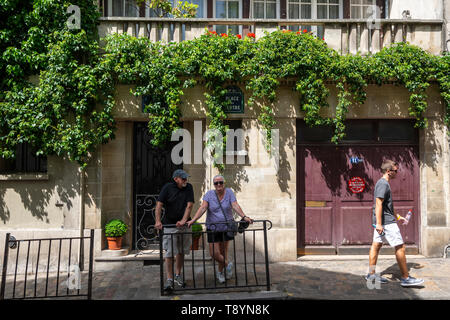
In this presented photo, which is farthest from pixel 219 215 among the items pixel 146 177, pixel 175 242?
pixel 146 177

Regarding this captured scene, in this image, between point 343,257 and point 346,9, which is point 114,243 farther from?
point 346,9

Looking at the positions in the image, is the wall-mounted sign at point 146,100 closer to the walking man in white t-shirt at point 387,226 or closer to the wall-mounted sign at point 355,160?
Answer: the wall-mounted sign at point 355,160

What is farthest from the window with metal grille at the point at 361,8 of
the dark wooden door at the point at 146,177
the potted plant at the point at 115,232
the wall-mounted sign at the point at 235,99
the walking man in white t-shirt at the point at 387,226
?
the potted plant at the point at 115,232

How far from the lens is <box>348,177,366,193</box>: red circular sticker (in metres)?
7.57

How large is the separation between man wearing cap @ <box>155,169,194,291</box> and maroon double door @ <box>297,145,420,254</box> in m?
3.07

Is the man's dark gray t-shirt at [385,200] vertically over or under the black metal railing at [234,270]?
over

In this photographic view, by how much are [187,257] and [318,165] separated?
3428 millimetres

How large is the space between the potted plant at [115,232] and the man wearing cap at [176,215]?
2.10m

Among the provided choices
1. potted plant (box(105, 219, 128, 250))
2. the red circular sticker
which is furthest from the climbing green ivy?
potted plant (box(105, 219, 128, 250))

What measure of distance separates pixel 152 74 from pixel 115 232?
3.32 meters

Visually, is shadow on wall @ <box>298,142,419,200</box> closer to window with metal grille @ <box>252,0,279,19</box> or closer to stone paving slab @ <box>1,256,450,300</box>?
stone paving slab @ <box>1,256,450,300</box>

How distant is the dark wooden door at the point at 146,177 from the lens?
7801 millimetres

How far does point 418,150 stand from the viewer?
25.1 feet

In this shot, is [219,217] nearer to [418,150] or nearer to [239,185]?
[239,185]
